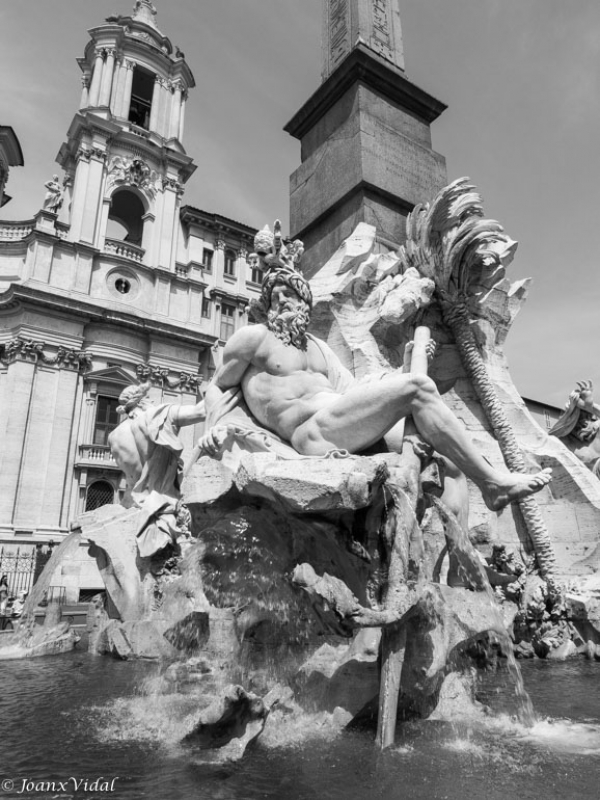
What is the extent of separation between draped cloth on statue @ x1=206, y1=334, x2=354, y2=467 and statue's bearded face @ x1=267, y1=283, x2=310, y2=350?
0.23 meters

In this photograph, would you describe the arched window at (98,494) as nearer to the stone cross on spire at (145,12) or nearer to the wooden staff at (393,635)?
the wooden staff at (393,635)

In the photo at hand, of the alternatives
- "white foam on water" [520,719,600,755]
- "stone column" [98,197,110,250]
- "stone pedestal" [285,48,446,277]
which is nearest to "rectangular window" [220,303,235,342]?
"stone column" [98,197,110,250]

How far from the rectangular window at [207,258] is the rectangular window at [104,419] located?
10375 millimetres

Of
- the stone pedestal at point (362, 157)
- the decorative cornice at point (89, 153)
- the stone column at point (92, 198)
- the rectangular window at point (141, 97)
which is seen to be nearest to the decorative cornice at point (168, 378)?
the stone column at point (92, 198)

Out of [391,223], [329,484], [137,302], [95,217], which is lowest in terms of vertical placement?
[329,484]

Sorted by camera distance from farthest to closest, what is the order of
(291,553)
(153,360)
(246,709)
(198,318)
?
(198,318)
(153,360)
(291,553)
(246,709)

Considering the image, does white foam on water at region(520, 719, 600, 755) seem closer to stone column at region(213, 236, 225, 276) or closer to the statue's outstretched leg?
the statue's outstretched leg

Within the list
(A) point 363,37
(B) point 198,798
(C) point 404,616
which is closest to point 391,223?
(A) point 363,37

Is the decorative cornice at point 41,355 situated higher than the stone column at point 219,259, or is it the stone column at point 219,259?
the stone column at point 219,259

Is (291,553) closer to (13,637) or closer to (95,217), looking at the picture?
(13,637)

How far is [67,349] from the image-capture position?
82.2ft

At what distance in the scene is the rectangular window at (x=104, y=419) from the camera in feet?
84.0

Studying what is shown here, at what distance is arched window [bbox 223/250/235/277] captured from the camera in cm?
3358

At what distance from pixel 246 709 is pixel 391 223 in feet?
20.9
